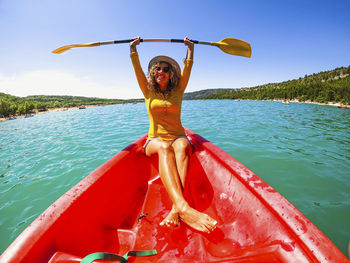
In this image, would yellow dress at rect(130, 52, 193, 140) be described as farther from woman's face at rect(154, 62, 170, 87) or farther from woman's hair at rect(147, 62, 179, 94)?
woman's face at rect(154, 62, 170, 87)

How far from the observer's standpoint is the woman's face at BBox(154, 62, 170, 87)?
7.86 ft

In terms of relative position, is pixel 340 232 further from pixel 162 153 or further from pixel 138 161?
pixel 138 161

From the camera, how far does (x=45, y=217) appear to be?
1089mm

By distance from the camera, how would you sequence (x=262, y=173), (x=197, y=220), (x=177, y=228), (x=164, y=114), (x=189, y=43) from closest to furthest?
(x=197, y=220)
(x=177, y=228)
(x=164, y=114)
(x=189, y=43)
(x=262, y=173)

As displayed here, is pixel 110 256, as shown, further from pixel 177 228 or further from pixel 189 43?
pixel 189 43

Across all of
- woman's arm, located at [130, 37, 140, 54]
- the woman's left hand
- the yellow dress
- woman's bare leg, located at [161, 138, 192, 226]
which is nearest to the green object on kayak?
woman's bare leg, located at [161, 138, 192, 226]

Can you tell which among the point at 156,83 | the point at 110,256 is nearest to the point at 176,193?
the point at 110,256

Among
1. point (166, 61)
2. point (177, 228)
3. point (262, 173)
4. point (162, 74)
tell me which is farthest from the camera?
point (262, 173)

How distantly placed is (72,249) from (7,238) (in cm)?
214

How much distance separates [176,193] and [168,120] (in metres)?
1.10

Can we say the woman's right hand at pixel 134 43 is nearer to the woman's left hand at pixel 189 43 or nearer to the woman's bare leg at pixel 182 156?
the woman's left hand at pixel 189 43

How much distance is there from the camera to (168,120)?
2242mm

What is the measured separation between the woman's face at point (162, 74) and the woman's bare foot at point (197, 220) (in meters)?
1.86

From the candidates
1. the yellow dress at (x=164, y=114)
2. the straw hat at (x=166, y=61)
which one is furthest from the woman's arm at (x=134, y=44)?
the yellow dress at (x=164, y=114)
